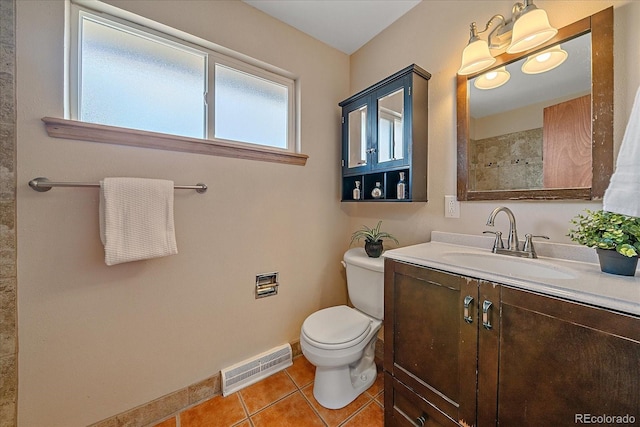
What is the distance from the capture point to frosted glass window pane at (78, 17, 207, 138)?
116 cm

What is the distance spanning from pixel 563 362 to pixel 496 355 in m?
0.16

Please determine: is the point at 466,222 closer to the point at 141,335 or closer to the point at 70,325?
the point at 141,335

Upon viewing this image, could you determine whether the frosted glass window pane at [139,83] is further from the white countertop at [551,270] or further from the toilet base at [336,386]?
the toilet base at [336,386]

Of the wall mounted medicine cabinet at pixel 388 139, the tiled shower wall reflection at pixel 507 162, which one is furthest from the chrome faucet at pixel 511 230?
the wall mounted medicine cabinet at pixel 388 139

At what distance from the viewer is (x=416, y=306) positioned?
103 cm

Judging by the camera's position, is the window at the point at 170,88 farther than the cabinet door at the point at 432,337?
Yes

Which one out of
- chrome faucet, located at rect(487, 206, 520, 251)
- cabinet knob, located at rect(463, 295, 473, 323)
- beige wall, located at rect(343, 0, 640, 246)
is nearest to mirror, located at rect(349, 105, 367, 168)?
beige wall, located at rect(343, 0, 640, 246)

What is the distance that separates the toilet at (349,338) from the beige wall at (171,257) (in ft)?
1.31

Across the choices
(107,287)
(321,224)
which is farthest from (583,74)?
(107,287)

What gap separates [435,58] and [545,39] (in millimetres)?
552

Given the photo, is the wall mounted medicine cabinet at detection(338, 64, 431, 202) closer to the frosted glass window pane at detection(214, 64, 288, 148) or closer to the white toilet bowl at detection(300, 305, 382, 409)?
the frosted glass window pane at detection(214, 64, 288, 148)

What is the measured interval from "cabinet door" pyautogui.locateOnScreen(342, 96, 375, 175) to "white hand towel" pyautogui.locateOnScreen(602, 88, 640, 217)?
1.11m

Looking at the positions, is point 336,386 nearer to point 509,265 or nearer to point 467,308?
point 467,308

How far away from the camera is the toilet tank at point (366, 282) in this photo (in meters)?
1.43
